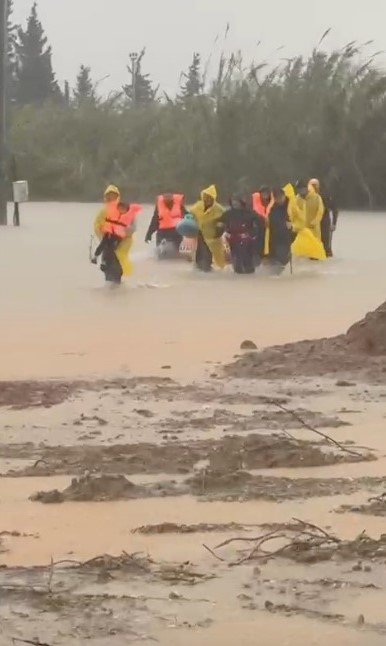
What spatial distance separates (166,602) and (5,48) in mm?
30487

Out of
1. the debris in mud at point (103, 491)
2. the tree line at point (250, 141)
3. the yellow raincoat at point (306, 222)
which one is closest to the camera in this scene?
the debris in mud at point (103, 491)

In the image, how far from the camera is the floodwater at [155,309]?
12.0 m

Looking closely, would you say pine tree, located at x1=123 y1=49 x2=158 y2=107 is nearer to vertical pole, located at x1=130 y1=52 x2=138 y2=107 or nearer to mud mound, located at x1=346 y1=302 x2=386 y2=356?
vertical pole, located at x1=130 y1=52 x2=138 y2=107

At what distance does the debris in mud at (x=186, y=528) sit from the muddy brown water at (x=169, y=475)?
0.15 feet

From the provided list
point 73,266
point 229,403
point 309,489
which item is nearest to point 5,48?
point 73,266

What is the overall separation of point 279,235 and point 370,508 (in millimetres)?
17252

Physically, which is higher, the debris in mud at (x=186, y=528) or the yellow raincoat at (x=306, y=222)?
the debris in mud at (x=186, y=528)

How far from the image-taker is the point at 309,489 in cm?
679

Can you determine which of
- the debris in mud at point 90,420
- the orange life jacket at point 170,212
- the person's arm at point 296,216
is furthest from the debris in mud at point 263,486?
the orange life jacket at point 170,212

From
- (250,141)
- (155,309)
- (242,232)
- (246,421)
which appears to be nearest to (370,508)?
(246,421)

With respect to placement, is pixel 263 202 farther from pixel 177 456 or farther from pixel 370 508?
pixel 370 508

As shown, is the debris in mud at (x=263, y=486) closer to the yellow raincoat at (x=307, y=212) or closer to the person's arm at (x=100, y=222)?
→ the person's arm at (x=100, y=222)

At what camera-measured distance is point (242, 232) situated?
23.1 m

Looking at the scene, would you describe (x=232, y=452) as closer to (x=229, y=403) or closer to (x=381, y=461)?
(x=381, y=461)
